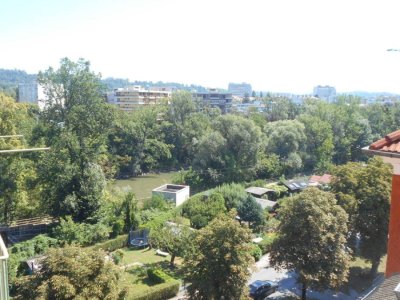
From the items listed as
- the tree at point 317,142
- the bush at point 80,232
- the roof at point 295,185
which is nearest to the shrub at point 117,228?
the bush at point 80,232

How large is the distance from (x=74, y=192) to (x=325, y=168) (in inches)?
1235

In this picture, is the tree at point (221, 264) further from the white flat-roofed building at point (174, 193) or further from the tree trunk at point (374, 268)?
the white flat-roofed building at point (174, 193)

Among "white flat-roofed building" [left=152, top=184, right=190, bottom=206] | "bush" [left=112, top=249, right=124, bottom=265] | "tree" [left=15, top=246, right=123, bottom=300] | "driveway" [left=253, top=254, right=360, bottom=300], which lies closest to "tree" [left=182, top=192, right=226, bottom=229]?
"white flat-roofed building" [left=152, top=184, right=190, bottom=206]

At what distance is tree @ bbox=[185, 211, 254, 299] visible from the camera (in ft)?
45.3

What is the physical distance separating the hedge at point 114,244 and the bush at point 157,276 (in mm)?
4624

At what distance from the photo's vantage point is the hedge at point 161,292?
16.5 m

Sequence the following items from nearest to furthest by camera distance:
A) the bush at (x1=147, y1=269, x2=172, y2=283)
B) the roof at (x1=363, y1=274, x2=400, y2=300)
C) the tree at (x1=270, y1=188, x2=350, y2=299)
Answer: the roof at (x1=363, y1=274, x2=400, y2=300) → the tree at (x1=270, y1=188, x2=350, y2=299) → the bush at (x1=147, y1=269, x2=172, y2=283)

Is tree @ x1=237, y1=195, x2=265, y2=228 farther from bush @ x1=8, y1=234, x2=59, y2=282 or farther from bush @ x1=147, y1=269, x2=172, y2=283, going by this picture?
bush @ x1=8, y1=234, x2=59, y2=282

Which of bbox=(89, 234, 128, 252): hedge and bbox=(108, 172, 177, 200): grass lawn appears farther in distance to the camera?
bbox=(108, 172, 177, 200): grass lawn

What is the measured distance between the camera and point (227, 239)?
14133 mm

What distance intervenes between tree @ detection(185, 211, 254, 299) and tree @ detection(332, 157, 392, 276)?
740 cm

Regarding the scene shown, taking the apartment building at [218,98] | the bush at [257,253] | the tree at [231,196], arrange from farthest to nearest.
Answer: the apartment building at [218,98], the tree at [231,196], the bush at [257,253]

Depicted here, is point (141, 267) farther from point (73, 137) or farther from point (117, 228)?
point (73, 137)

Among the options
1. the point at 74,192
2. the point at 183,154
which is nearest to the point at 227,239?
the point at 74,192
